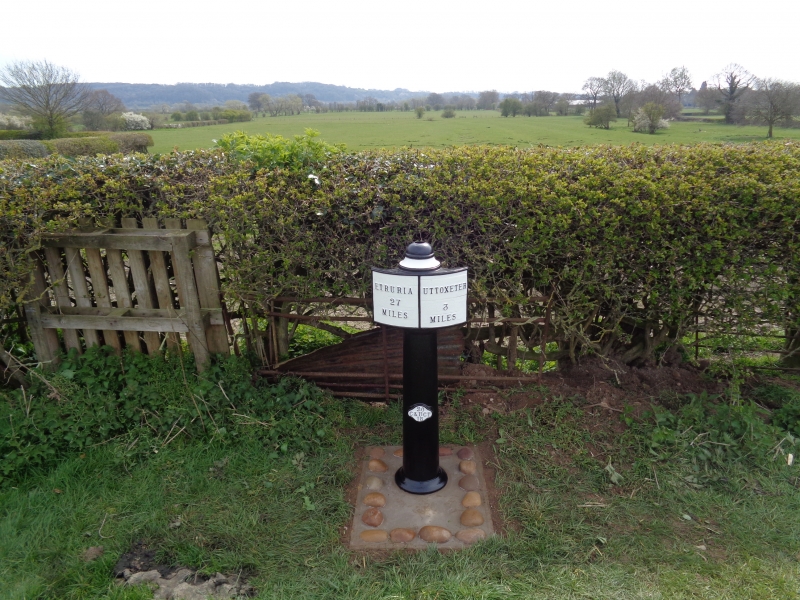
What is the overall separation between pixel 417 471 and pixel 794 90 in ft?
31.9

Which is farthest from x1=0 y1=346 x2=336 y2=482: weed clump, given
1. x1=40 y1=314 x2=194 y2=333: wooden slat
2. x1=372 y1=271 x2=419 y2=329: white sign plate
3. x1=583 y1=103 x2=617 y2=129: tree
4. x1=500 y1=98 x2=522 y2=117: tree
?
x1=500 y1=98 x2=522 y2=117: tree

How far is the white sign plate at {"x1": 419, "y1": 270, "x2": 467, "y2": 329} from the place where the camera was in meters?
2.73

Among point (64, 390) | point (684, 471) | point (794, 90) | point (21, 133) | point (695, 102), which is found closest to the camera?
point (684, 471)

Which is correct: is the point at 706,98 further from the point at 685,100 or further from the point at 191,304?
the point at 191,304

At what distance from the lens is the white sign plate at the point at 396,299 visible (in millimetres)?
2750

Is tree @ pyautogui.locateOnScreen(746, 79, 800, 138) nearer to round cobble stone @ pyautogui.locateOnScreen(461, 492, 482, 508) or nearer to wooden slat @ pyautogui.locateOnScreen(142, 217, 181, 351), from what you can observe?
round cobble stone @ pyautogui.locateOnScreen(461, 492, 482, 508)

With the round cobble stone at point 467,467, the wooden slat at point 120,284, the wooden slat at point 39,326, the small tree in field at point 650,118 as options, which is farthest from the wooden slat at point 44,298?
the small tree in field at point 650,118

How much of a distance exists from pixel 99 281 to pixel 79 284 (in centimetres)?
15

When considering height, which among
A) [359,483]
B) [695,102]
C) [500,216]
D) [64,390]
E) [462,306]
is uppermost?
[695,102]

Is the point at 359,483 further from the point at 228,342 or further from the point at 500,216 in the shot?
the point at 500,216

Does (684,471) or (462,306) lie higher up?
(462,306)

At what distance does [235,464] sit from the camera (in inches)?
136

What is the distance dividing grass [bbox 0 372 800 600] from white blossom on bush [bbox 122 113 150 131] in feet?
119

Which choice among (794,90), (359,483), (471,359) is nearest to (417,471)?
(359,483)
